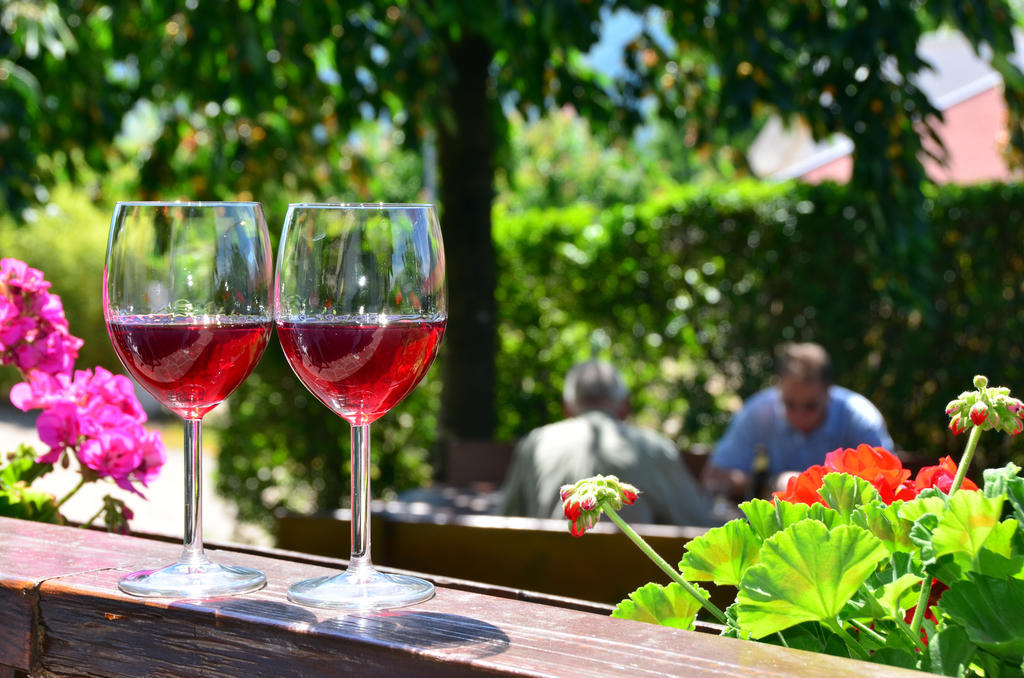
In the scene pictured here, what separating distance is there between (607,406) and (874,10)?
1.95 meters

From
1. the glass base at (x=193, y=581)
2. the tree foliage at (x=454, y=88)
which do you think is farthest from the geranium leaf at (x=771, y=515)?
the tree foliage at (x=454, y=88)

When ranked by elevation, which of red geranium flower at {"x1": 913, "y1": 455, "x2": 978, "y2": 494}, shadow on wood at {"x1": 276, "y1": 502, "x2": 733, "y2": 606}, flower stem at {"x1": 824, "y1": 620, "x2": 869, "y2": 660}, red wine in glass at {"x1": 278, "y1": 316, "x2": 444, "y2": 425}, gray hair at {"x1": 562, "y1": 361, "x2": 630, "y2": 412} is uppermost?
red wine in glass at {"x1": 278, "y1": 316, "x2": 444, "y2": 425}

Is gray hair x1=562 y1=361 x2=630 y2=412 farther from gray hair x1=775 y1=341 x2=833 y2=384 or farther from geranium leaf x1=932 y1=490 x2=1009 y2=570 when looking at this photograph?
geranium leaf x1=932 y1=490 x2=1009 y2=570

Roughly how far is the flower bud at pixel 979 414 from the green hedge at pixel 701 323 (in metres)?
5.63

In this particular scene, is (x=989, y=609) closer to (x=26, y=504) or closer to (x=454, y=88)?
(x=26, y=504)

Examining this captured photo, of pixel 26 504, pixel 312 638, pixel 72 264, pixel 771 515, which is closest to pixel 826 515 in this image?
pixel 771 515

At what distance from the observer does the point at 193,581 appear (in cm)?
102

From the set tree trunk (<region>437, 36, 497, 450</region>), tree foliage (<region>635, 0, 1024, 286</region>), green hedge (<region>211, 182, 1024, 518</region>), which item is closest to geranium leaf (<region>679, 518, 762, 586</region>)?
tree foliage (<region>635, 0, 1024, 286</region>)

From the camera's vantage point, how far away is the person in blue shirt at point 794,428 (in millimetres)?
5121

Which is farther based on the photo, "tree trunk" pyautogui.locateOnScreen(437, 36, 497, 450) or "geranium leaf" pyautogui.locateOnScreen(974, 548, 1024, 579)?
"tree trunk" pyautogui.locateOnScreen(437, 36, 497, 450)

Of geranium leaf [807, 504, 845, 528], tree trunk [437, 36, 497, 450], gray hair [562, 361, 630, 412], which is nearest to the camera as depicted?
geranium leaf [807, 504, 845, 528]

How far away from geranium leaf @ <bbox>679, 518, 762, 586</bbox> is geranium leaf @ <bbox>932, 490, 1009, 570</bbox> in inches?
5.9

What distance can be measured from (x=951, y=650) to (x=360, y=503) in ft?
1.68

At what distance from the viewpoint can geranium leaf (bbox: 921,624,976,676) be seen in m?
0.75
